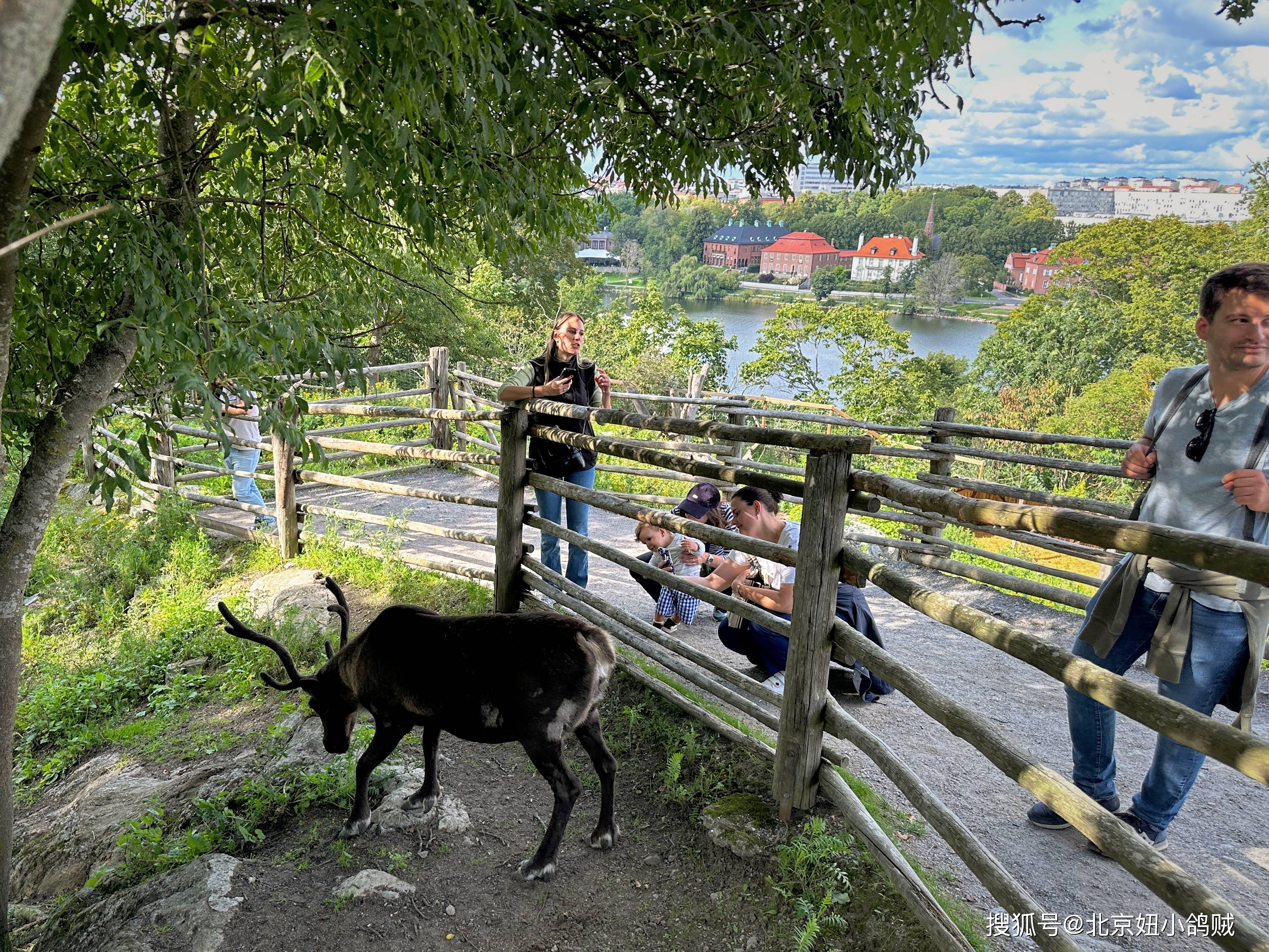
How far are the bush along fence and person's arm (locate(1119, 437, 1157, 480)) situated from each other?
0.36 meters

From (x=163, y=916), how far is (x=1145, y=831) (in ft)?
10.2

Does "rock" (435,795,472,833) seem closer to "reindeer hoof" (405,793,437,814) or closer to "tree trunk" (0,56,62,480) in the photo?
"reindeer hoof" (405,793,437,814)

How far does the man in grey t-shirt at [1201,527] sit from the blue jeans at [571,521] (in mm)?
2455

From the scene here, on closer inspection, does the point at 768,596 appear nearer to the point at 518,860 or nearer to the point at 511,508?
the point at 518,860

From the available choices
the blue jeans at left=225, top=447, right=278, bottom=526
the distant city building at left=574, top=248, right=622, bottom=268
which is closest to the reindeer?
the blue jeans at left=225, top=447, right=278, bottom=526

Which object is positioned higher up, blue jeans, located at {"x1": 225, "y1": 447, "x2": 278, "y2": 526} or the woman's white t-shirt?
the woman's white t-shirt

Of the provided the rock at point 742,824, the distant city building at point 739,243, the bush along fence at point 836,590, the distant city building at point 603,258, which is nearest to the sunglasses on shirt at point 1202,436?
the bush along fence at point 836,590

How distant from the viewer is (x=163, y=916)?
2482 mm

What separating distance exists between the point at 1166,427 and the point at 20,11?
2790 mm

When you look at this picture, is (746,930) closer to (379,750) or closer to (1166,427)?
(379,750)

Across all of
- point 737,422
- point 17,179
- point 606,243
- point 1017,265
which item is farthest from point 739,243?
point 17,179

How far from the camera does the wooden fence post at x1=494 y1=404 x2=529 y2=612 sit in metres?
4.05

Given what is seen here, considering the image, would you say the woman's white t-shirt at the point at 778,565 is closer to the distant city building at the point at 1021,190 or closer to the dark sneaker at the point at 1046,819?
the dark sneaker at the point at 1046,819

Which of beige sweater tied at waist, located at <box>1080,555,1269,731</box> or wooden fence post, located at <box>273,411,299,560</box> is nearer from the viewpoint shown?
beige sweater tied at waist, located at <box>1080,555,1269,731</box>
